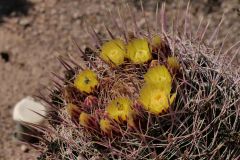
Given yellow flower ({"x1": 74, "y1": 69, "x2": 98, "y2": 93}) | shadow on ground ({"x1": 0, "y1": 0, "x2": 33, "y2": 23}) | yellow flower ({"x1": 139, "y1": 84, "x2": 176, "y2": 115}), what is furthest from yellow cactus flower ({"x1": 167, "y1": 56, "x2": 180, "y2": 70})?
shadow on ground ({"x1": 0, "y1": 0, "x2": 33, "y2": 23})

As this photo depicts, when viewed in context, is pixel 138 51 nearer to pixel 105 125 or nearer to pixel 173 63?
pixel 173 63

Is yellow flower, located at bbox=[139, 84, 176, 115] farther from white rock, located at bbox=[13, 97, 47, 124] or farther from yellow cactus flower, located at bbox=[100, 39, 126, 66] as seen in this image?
white rock, located at bbox=[13, 97, 47, 124]

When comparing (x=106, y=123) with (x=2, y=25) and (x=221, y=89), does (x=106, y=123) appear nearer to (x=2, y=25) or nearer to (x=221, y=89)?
(x=221, y=89)

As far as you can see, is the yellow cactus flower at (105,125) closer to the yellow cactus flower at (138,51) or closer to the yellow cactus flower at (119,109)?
the yellow cactus flower at (119,109)

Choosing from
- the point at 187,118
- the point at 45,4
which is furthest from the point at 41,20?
the point at 187,118

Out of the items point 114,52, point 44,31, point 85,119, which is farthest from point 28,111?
point 85,119

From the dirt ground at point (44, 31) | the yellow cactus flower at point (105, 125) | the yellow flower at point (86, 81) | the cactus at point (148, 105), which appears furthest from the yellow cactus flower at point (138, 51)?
the dirt ground at point (44, 31)
